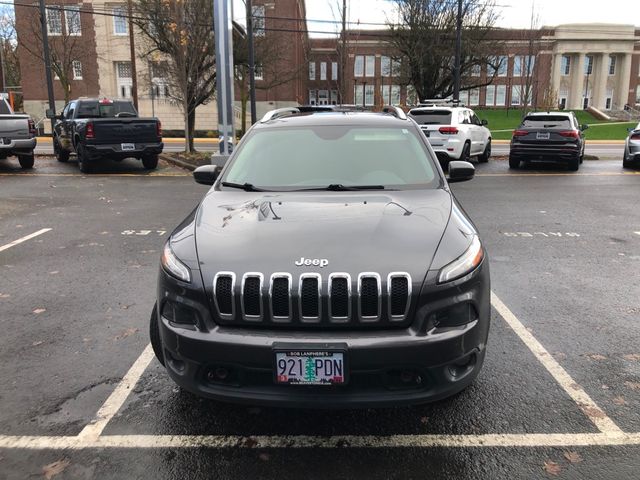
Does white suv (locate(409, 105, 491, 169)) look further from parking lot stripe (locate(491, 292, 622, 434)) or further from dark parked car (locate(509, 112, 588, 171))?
parking lot stripe (locate(491, 292, 622, 434))

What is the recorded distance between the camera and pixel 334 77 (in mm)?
73062

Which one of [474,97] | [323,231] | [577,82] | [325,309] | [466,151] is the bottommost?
[466,151]

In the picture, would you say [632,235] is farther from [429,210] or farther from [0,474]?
[0,474]

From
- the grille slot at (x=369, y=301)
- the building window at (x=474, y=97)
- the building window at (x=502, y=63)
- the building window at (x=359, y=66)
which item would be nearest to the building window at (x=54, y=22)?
the building window at (x=502, y=63)

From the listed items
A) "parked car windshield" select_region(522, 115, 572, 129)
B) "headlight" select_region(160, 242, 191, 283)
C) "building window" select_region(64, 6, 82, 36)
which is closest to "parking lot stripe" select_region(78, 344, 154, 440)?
"headlight" select_region(160, 242, 191, 283)

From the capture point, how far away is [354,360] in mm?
2547

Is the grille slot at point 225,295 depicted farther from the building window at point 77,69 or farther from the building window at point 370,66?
the building window at point 370,66

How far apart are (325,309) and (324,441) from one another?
31.9 inches

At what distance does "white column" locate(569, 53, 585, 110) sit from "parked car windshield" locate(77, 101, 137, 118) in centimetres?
7496

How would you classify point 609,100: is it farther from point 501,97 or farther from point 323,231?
point 323,231

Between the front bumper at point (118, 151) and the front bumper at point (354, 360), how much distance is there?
41.2 feet

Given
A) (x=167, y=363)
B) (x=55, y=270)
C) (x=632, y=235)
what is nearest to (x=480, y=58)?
(x=632, y=235)

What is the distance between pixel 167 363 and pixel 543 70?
3040 inches

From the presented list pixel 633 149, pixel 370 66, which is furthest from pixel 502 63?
pixel 633 149
